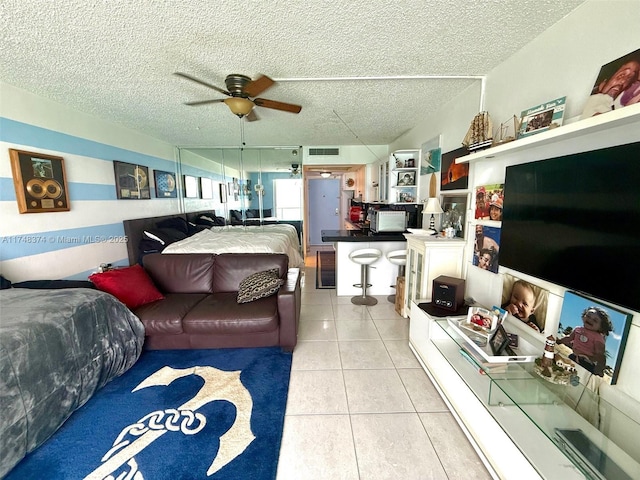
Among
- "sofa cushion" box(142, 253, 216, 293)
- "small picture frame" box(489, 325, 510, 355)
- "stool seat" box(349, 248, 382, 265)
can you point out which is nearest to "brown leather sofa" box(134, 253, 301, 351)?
"sofa cushion" box(142, 253, 216, 293)

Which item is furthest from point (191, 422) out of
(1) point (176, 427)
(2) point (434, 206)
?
(2) point (434, 206)

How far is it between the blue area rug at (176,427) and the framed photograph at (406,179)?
291 cm

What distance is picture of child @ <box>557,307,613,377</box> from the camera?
1.20m

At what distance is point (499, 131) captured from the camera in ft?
6.61

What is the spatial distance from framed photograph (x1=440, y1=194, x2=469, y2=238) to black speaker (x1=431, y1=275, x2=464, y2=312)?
633 millimetres

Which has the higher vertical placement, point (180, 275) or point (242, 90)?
point (242, 90)

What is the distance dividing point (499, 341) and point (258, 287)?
6.39 ft

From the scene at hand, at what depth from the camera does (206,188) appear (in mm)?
6680

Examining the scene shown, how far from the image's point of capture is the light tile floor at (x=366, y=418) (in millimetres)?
1397

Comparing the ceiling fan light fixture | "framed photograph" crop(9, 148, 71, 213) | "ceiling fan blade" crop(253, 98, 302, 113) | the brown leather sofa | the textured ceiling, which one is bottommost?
the brown leather sofa

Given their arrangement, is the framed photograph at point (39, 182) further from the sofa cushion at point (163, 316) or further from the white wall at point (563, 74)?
the white wall at point (563, 74)

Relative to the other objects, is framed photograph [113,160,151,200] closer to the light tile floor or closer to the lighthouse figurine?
the light tile floor

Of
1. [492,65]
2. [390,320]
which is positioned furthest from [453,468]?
[492,65]

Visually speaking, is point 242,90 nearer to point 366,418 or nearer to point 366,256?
point 366,256
